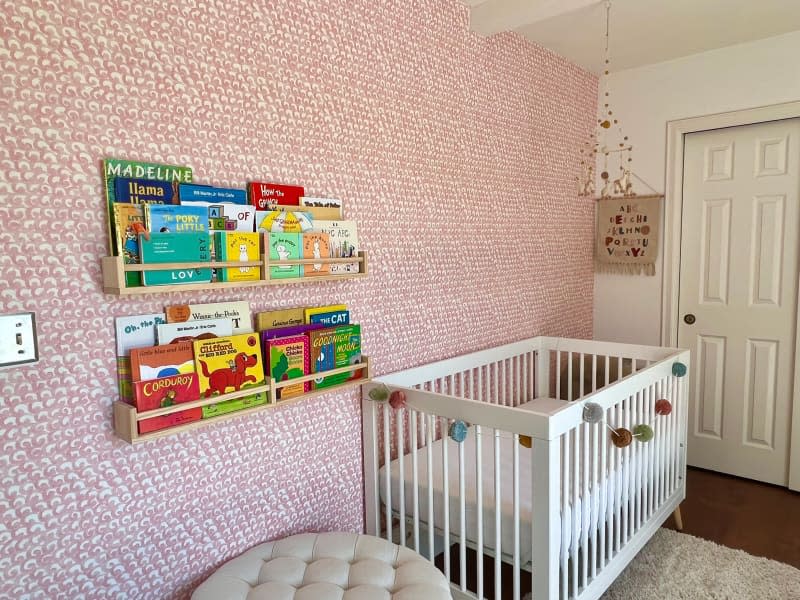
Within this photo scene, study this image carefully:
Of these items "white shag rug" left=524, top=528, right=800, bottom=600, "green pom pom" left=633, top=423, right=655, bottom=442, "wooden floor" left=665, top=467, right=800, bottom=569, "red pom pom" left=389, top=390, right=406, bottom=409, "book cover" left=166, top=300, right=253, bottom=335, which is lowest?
"wooden floor" left=665, top=467, right=800, bottom=569

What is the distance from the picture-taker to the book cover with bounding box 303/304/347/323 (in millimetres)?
1751

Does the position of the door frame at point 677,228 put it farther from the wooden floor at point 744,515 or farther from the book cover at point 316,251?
the book cover at point 316,251

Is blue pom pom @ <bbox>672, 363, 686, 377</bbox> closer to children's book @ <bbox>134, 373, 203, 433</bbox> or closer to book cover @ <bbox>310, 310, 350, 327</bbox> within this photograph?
book cover @ <bbox>310, 310, 350, 327</bbox>

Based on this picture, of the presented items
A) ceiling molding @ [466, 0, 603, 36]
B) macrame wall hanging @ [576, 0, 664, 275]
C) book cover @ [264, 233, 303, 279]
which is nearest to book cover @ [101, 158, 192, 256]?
book cover @ [264, 233, 303, 279]

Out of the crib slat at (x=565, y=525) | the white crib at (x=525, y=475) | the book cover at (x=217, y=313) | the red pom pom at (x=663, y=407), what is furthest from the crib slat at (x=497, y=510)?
the red pom pom at (x=663, y=407)

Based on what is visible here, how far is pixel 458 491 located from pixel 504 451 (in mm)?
430

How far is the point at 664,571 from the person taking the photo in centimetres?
216

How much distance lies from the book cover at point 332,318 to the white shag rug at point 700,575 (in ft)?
4.02

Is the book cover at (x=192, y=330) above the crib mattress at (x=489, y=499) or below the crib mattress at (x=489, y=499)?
above

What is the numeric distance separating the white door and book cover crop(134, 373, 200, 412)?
285 cm

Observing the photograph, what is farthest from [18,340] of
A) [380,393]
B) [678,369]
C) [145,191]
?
[678,369]

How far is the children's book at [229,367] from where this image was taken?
1.43 meters

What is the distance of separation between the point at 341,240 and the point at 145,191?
0.64 metres

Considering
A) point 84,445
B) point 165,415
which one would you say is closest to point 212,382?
point 165,415
